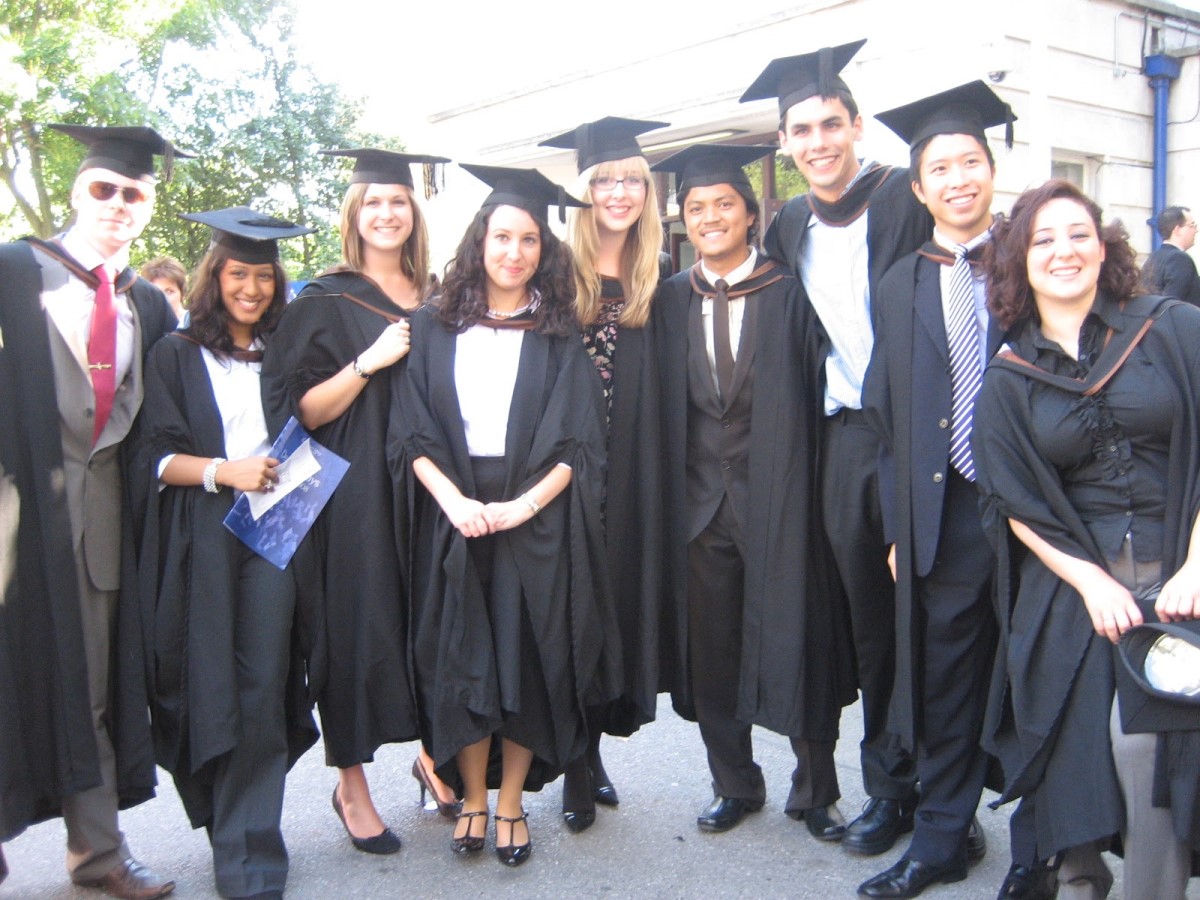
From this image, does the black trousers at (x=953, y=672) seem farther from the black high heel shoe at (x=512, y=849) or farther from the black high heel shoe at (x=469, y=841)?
the black high heel shoe at (x=469, y=841)

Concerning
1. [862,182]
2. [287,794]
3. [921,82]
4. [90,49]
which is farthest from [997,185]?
[90,49]

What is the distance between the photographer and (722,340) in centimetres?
384

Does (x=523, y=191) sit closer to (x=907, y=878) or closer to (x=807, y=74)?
(x=807, y=74)

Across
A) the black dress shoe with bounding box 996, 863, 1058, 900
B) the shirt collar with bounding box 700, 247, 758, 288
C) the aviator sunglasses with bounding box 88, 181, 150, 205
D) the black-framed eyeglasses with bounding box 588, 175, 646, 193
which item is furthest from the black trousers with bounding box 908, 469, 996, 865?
the aviator sunglasses with bounding box 88, 181, 150, 205

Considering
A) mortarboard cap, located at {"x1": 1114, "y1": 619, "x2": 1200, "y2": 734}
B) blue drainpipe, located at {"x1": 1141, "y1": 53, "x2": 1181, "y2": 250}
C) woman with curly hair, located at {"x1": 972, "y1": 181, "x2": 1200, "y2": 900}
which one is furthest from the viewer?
blue drainpipe, located at {"x1": 1141, "y1": 53, "x2": 1181, "y2": 250}

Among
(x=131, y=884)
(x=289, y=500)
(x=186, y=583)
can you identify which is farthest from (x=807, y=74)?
(x=131, y=884)

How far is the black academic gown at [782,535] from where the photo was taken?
3.76 meters

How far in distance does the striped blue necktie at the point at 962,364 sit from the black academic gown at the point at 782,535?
1.78ft

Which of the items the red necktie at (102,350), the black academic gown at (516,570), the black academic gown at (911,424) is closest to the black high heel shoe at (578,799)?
the black academic gown at (516,570)

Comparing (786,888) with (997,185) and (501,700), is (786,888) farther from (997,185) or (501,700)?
(997,185)

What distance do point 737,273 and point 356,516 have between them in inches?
58.1

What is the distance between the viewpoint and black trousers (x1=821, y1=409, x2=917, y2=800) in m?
3.68

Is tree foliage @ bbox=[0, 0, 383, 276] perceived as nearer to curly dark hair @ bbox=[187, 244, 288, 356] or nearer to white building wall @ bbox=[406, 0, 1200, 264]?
white building wall @ bbox=[406, 0, 1200, 264]

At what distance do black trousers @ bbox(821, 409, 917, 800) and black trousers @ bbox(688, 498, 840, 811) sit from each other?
183 mm
